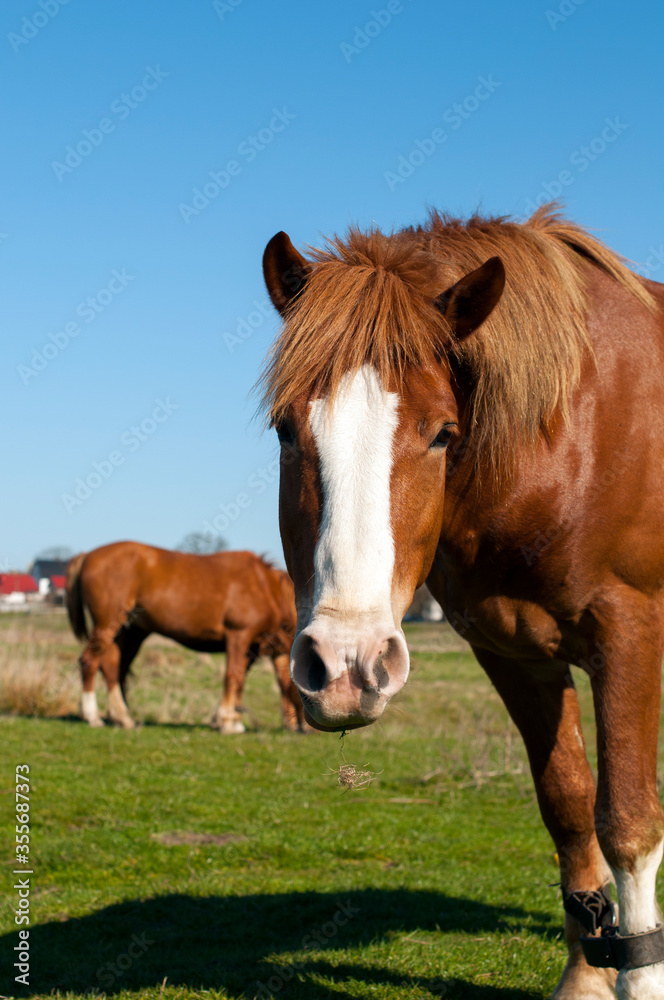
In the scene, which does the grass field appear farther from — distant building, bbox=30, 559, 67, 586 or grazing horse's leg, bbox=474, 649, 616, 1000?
distant building, bbox=30, 559, 67, 586

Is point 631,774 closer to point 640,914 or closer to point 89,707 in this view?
point 640,914

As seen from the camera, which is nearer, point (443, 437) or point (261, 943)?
point (443, 437)

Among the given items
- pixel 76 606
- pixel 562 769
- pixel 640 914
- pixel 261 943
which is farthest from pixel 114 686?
pixel 640 914

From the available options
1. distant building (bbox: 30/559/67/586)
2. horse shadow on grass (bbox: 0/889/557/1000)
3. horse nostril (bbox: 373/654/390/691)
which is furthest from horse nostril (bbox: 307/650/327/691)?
distant building (bbox: 30/559/67/586)

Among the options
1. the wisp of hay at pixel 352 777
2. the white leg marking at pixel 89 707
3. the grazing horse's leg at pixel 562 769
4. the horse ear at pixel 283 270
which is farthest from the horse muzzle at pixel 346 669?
the white leg marking at pixel 89 707

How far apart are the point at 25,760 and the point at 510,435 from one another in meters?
7.17

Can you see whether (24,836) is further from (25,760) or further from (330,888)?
(25,760)

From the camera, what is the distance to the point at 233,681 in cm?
1235

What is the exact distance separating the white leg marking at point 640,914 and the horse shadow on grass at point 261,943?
0.87 meters

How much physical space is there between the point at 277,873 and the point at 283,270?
386 centimetres

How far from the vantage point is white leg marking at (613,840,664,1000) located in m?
2.56

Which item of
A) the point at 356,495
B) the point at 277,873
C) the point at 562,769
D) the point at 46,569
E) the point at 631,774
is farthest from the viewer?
the point at 46,569

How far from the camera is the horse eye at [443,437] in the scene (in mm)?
2330
